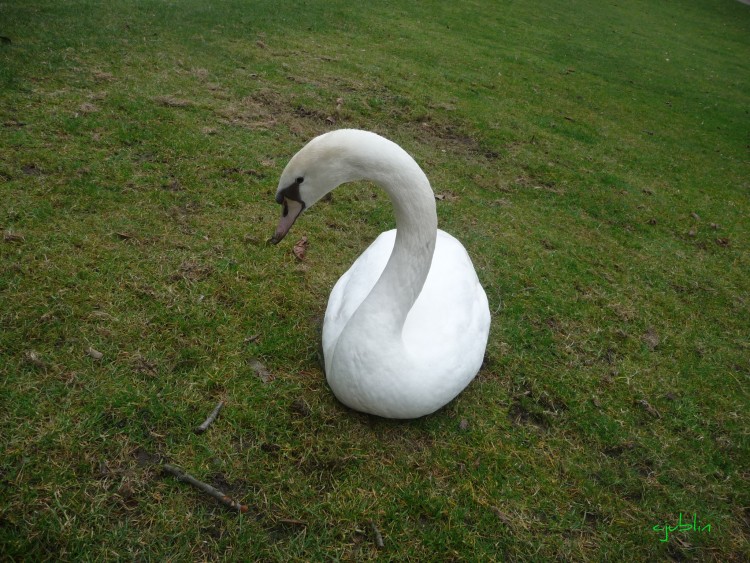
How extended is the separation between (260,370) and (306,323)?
48cm

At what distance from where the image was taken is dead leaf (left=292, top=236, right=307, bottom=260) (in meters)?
3.59

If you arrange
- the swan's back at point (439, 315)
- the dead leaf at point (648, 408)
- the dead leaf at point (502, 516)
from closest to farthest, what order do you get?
1. the dead leaf at point (502, 516)
2. the swan's back at point (439, 315)
3. the dead leaf at point (648, 408)

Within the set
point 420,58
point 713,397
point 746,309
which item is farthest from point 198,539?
point 420,58

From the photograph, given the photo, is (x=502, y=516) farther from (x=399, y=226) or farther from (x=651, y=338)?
(x=651, y=338)

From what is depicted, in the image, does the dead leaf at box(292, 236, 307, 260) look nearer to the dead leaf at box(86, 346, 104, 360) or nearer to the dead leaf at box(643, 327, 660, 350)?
the dead leaf at box(86, 346, 104, 360)

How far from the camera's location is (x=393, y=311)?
7.29 feet

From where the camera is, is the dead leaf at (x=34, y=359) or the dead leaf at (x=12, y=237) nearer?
the dead leaf at (x=34, y=359)

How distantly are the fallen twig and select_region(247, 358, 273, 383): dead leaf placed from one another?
644 mm

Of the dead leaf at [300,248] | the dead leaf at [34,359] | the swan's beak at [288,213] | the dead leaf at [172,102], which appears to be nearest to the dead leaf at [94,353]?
the dead leaf at [34,359]

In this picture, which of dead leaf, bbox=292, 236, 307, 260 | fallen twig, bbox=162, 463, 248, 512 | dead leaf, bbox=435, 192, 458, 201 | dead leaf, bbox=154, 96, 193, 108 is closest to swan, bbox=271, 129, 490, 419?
fallen twig, bbox=162, 463, 248, 512

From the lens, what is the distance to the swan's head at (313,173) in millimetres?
1957

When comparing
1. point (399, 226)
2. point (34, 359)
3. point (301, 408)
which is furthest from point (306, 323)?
point (34, 359)

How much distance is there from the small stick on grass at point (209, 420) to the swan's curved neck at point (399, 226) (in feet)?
2.70

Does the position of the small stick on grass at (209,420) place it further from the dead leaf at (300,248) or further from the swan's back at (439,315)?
the dead leaf at (300,248)
